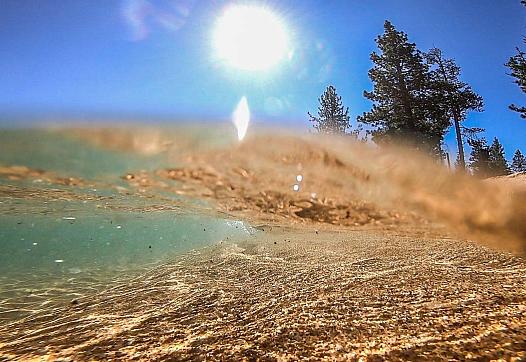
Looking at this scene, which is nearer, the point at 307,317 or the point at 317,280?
the point at 307,317

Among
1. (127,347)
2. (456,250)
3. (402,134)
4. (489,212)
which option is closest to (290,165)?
(489,212)

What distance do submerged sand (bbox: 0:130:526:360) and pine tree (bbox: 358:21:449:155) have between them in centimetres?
1635

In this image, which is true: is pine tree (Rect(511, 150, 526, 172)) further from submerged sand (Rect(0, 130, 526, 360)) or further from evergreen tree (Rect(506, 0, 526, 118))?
submerged sand (Rect(0, 130, 526, 360))

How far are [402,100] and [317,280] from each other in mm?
21291

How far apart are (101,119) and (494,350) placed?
4932mm

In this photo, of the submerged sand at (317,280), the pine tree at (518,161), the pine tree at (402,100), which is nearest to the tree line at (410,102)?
the pine tree at (402,100)

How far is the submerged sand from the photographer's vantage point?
2082mm

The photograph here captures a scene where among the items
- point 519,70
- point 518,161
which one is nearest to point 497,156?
point 518,161

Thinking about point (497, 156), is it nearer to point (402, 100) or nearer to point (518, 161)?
point (518, 161)

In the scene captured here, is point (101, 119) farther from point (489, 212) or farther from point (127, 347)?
point (489, 212)

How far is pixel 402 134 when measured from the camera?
788 inches

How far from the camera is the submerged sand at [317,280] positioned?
82.0 inches

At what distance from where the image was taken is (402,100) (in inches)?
830

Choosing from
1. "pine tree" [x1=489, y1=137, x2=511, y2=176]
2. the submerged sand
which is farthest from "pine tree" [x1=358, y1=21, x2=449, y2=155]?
"pine tree" [x1=489, y1=137, x2=511, y2=176]
